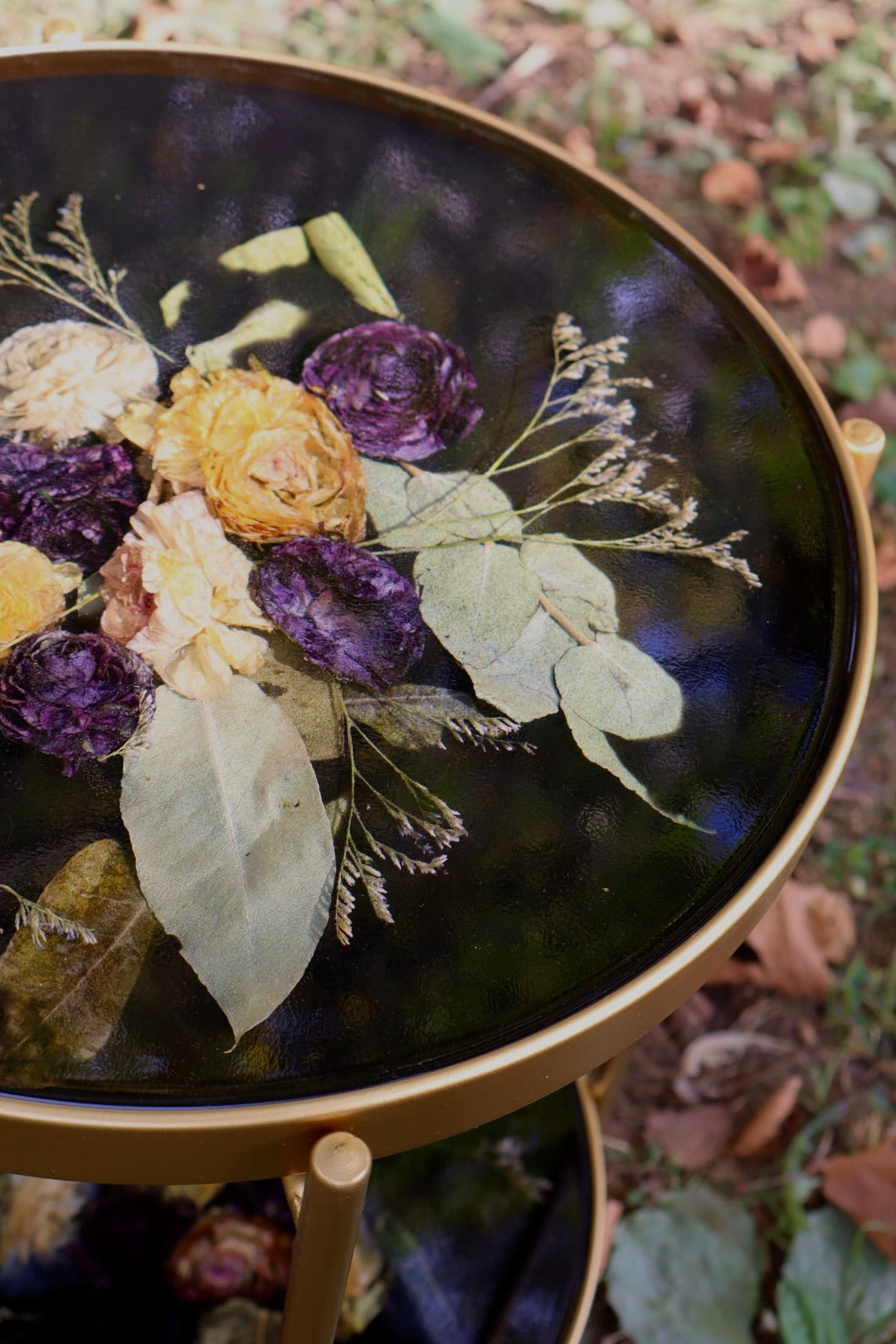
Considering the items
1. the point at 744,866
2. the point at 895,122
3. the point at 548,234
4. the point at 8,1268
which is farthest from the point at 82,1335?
the point at 895,122

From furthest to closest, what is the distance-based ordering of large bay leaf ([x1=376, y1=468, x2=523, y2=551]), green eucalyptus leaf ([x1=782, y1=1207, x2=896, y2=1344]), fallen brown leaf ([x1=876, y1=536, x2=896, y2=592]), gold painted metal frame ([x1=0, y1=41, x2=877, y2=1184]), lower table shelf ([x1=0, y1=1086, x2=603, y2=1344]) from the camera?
fallen brown leaf ([x1=876, y1=536, x2=896, y2=592])
green eucalyptus leaf ([x1=782, y1=1207, x2=896, y2=1344])
lower table shelf ([x1=0, y1=1086, x2=603, y2=1344])
large bay leaf ([x1=376, y1=468, x2=523, y2=551])
gold painted metal frame ([x1=0, y1=41, x2=877, y2=1184])

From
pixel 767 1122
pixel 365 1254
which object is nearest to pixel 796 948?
pixel 767 1122

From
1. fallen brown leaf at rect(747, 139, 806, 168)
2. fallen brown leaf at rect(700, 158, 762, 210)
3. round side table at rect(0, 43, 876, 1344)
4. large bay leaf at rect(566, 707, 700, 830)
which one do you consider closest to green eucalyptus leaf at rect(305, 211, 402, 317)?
round side table at rect(0, 43, 876, 1344)

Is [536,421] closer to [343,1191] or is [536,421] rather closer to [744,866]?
[744,866]

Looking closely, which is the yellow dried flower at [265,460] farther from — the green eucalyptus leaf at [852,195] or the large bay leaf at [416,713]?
the green eucalyptus leaf at [852,195]

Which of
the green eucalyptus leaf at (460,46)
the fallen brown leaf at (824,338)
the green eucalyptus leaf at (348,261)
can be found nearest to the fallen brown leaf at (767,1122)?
the green eucalyptus leaf at (348,261)

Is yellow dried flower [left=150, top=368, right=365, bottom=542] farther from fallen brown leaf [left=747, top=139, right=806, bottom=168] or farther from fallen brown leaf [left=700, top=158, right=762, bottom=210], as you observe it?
fallen brown leaf [left=747, top=139, right=806, bottom=168]
